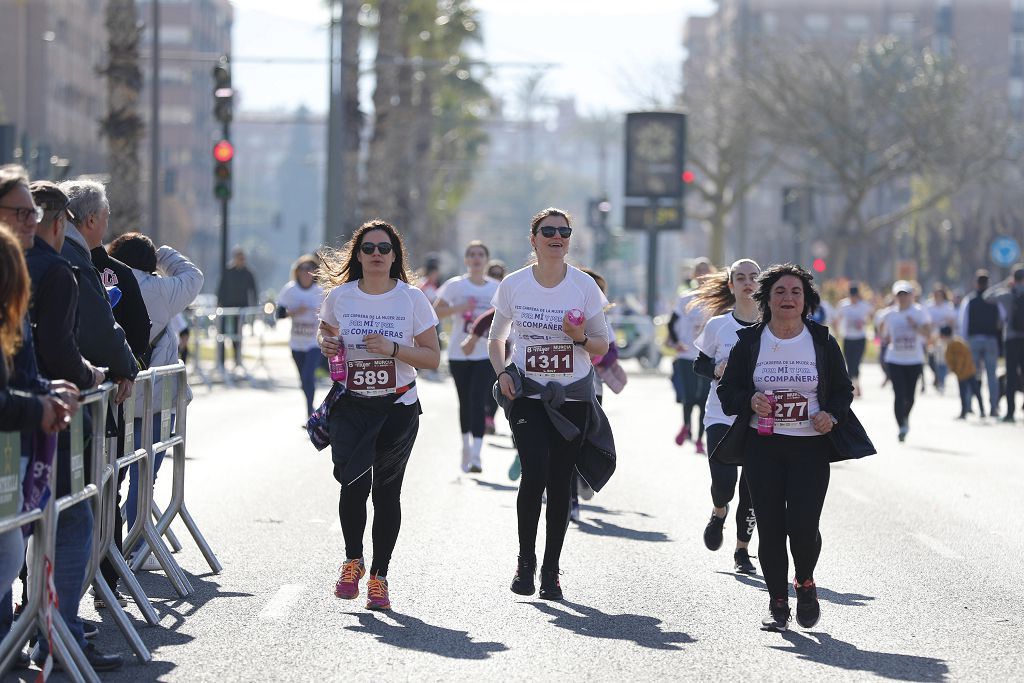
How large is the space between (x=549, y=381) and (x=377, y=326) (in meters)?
0.88

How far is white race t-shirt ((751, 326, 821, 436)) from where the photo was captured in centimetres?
797

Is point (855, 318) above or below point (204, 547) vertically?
above

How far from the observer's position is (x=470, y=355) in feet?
47.3

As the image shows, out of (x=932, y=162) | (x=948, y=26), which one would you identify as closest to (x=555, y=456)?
(x=932, y=162)

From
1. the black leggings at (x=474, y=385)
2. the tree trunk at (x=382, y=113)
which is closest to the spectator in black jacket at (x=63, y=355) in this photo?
the black leggings at (x=474, y=385)

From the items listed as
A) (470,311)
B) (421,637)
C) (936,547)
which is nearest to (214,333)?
(470,311)

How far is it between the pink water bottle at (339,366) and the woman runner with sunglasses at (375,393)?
21mm

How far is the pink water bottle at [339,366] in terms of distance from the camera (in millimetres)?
8586

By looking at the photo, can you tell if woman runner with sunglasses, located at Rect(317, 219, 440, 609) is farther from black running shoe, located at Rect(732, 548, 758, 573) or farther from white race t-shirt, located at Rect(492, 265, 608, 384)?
black running shoe, located at Rect(732, 548, 758, 573)

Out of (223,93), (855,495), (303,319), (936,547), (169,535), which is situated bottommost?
(855,495)

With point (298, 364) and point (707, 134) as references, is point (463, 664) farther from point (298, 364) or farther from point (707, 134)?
point (707, 134)

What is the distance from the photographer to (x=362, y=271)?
28.9ft

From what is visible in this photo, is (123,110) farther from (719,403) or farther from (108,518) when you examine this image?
(108,518)

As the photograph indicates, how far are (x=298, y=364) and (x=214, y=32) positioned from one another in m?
134
